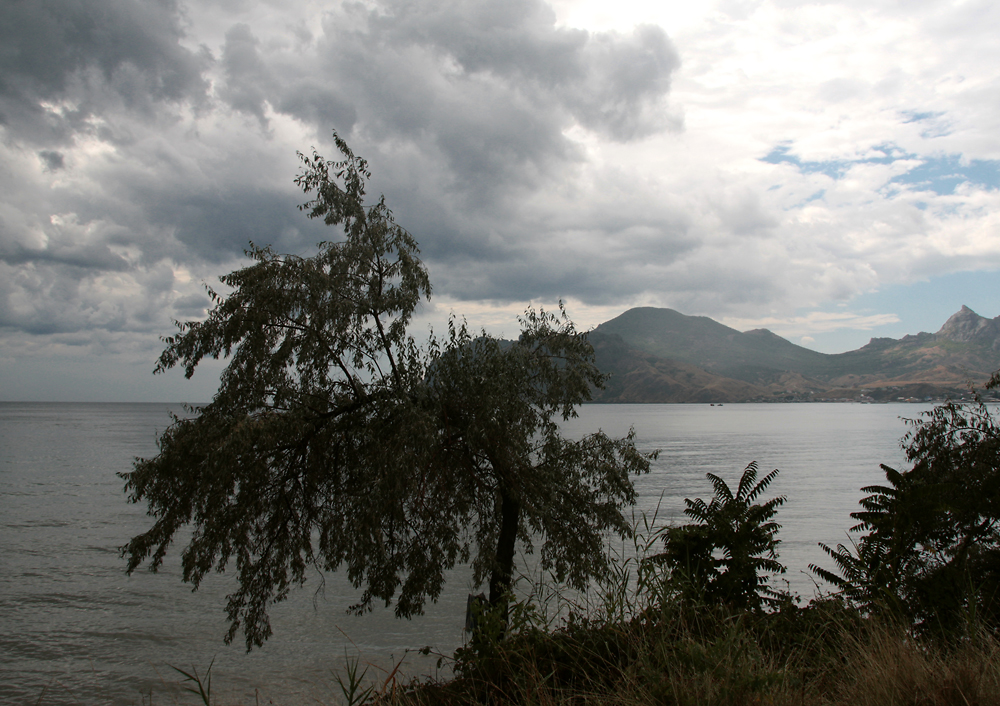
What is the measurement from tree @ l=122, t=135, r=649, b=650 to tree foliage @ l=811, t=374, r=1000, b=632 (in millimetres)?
5555

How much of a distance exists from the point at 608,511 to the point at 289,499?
7.46m

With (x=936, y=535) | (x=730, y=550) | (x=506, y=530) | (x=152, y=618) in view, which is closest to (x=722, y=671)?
(x=730, y=550)

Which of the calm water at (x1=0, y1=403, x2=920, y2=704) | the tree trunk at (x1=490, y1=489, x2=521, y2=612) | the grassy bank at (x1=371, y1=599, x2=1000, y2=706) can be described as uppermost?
the grassy bank at (x1=371, y1=599, x2=1000, y2=706)

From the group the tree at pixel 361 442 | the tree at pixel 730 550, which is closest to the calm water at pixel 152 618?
the tree at pixel 361 442

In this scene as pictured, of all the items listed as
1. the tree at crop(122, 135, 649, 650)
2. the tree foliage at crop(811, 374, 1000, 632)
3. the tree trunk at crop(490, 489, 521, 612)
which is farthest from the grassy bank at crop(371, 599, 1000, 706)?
the tree trunk at crop(490, 489, 521, 612)

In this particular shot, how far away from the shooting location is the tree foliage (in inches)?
303

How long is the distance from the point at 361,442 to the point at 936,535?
13.0 m

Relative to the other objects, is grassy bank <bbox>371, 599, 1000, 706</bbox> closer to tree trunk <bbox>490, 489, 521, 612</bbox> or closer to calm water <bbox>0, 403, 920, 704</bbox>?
calm water <bbox>0, 403, 920, 704</bbox>

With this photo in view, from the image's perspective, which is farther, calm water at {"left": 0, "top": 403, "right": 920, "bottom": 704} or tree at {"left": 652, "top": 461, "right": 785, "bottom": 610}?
calm water at {"left": 0, "top": 403, "right": 920, "bottom": 704}

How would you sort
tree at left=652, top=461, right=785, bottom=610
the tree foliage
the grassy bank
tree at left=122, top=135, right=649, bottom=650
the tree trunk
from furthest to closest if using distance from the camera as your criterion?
the tree trunk
tree at left=122, top=135, right=649, bottom=650
tree at left=652, top=461, right=785, bottom=610
the tree foliage
the grassy bank

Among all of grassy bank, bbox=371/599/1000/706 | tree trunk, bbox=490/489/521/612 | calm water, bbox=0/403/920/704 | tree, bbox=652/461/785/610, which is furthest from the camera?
calm water, bbox=0/403/920/704

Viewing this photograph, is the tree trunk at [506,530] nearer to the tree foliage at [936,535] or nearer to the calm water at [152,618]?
the calm water at [152,618]

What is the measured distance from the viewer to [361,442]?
13.5 meters

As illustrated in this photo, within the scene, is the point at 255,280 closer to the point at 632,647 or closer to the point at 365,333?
the point at 365,333
